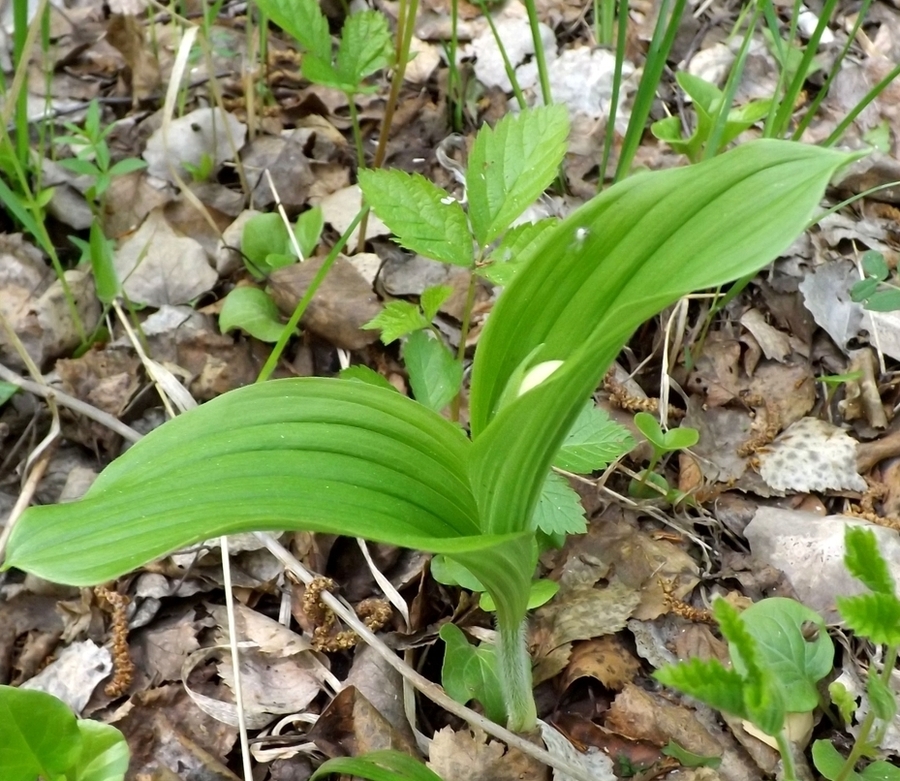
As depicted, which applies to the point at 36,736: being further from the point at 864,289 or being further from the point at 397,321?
the point at 864,289

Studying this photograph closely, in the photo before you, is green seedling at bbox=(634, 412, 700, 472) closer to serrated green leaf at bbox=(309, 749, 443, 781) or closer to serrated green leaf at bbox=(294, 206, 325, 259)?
serrated green leaf at bbox=(309, 749, 443, 781)

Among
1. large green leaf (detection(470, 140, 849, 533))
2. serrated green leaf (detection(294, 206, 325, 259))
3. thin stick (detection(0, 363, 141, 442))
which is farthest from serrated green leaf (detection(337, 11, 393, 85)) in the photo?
large green leaf (detection(470, 140, 849, 533))

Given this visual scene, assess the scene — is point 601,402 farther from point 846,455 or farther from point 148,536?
point 148,536

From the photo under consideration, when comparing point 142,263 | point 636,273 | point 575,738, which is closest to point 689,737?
point 575,738

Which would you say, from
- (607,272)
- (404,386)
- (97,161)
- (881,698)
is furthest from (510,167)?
(97,161)

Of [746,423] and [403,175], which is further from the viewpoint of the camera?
[746,423]

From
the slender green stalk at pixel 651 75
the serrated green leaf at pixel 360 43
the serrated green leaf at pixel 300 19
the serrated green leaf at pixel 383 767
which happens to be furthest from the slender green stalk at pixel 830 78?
the serrated green leaf at pixel 383 767

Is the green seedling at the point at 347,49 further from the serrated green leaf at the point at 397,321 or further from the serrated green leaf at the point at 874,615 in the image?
the serrated green leaf at the point at 874,615
